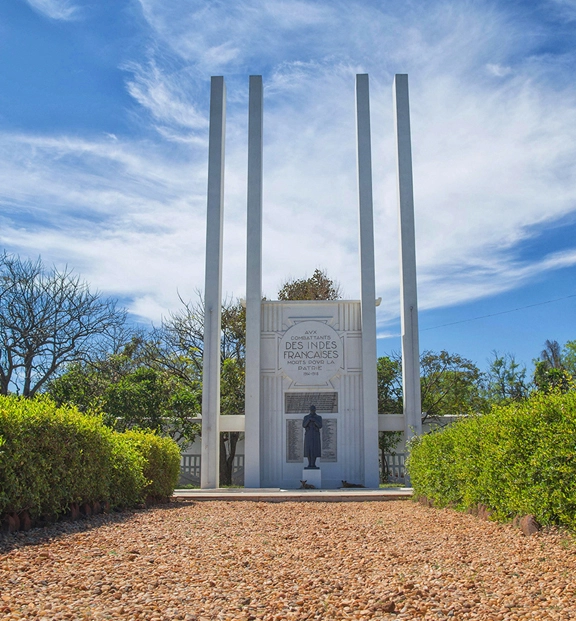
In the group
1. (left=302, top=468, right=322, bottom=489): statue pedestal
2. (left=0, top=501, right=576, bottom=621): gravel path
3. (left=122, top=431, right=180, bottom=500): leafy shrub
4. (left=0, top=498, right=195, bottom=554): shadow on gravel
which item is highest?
(left=122, top=431, right=180, bottom=500): leafy shrub

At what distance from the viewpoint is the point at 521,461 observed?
5.51 meters

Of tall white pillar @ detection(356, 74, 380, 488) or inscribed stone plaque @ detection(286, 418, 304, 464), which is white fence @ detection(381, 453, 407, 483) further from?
inscribed stone plaque @ detection(286, 418, 304, 464)

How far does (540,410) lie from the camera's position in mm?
5367

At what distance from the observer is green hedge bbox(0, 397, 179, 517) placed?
539 centimetres

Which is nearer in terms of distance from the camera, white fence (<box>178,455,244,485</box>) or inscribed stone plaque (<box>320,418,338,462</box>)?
inscribed stone plaque (<box>320,418,338,462</box>)

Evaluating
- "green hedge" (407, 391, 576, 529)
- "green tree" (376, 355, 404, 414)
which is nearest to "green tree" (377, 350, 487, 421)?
"green tree" (376, 355, 404, 414)

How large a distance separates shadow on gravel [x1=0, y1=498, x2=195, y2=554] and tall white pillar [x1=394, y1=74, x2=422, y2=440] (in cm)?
821

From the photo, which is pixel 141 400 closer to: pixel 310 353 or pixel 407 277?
pixel 310 353

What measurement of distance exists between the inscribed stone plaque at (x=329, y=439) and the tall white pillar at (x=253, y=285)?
158cm

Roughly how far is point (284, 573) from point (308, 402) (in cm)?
1074

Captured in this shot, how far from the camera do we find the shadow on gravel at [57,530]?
193 inches

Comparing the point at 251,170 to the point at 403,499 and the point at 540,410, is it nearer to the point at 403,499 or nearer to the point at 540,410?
the point at 403,499

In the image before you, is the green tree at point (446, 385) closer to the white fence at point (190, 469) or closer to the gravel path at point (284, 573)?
the white fence at point (190, 469)

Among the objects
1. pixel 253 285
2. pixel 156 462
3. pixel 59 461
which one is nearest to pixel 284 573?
pixel 59 461
